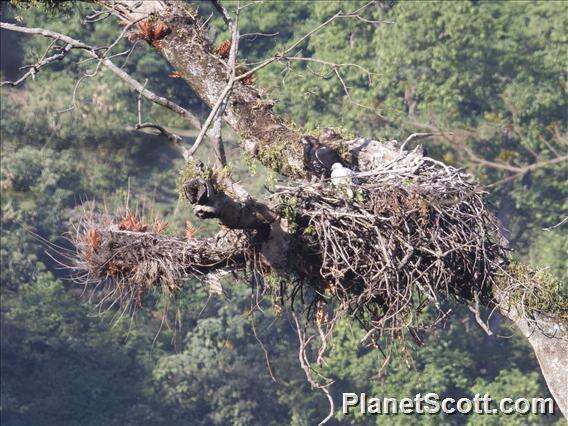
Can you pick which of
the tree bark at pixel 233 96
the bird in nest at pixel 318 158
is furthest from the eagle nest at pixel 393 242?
the tree bark at pixel 233 96

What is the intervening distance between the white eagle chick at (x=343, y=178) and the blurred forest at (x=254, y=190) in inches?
485

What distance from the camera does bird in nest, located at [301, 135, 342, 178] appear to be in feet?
21.1

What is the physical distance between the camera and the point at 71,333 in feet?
68.7

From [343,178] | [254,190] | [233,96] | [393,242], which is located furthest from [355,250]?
[254,190]

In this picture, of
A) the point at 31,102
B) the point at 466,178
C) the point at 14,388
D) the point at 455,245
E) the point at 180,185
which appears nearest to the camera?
the point at 180,185

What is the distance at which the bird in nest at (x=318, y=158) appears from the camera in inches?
253

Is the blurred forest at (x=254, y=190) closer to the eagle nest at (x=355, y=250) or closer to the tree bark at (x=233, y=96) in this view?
the tree bark at (x=233, y=96)

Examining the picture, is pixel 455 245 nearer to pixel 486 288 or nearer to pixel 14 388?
pixel 486 288

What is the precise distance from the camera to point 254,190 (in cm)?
1997

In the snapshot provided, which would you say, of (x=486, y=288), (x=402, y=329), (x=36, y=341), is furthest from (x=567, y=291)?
(x=36, y=341)

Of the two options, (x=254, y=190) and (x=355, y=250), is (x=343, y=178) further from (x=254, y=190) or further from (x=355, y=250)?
(x=254, y=190)

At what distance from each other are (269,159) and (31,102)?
48.3 ft

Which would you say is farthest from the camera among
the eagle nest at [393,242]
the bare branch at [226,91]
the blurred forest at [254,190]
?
the blurred forest at [254,190]

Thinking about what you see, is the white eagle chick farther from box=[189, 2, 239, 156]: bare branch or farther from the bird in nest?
box=[189, 2, 239, 156]: bare branch
